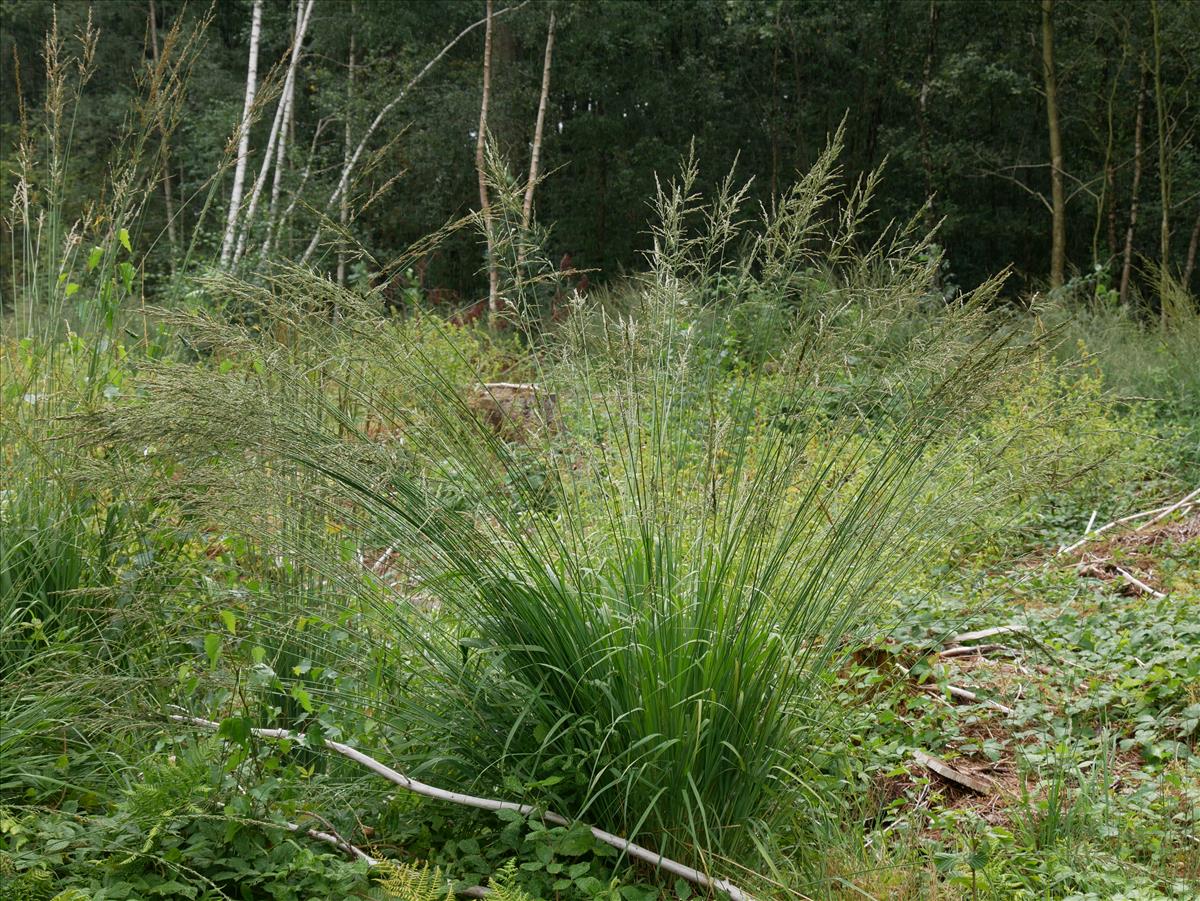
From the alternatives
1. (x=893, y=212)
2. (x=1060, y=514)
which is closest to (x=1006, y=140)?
(x=893, y=212)

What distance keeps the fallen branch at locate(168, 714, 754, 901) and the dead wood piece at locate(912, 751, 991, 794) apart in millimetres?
1022

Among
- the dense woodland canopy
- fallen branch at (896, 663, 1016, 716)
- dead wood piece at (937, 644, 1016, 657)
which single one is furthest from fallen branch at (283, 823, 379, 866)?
the dense woodland canopy

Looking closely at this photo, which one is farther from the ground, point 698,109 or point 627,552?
point 698,109

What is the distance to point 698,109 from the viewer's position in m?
21.3

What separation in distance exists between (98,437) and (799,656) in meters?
1.57

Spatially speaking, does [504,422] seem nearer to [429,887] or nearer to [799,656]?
[799,656]

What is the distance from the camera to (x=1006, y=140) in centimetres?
2075

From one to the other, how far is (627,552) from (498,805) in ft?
1.98

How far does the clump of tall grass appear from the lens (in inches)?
84.0

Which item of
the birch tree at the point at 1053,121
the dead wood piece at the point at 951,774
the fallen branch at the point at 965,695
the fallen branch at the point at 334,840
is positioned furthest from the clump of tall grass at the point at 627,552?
the birch tree at the point at 1053,121

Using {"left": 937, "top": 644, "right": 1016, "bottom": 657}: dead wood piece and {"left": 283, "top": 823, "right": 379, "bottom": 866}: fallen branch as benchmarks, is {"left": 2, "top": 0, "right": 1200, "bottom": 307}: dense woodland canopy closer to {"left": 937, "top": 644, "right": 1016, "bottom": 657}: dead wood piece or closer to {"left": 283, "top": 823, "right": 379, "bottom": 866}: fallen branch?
{"left": 937, "top": 644, "right": 1016, "bottom": 657}: dead wood piece

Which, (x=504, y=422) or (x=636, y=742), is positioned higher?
(x=504, y=422)

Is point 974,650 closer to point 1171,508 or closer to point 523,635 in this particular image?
point 1171,508

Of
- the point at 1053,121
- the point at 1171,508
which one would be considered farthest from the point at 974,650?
the point at 1053,121
